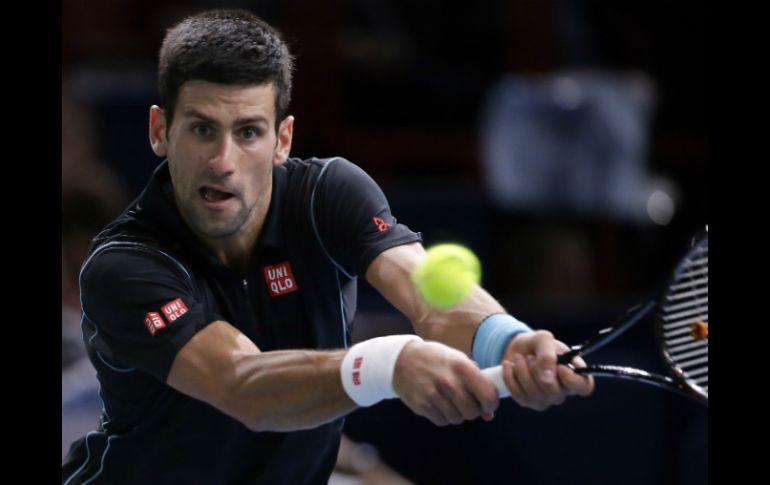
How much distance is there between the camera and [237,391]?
8.22ft

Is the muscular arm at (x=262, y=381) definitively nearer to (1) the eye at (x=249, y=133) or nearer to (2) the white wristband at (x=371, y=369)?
(2) the white wristband at (x=371, y=369)

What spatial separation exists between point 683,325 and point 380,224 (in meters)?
0.80

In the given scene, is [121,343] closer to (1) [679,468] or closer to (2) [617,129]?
(1) [679,468]

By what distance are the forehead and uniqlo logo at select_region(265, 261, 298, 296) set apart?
0.35 meters

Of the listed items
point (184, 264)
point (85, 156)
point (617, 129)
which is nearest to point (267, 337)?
point (184, 264)

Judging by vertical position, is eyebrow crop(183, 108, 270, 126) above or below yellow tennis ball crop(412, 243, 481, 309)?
above

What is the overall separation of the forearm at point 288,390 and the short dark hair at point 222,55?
20.1 inches

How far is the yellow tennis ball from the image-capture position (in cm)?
257

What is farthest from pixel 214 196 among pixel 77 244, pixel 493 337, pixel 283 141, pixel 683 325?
pixel 77 244

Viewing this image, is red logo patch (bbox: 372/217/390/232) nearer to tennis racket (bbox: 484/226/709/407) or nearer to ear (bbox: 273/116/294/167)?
ear (bbox: 273/116/294/167)

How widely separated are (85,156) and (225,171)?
2.42 meters

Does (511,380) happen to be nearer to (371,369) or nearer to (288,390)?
(371,369)

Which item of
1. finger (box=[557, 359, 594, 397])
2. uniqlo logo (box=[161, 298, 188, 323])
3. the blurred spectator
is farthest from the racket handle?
the blurred spectator

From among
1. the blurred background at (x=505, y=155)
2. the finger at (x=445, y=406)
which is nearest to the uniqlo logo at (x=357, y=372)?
the finger at (x=445, y=406)
